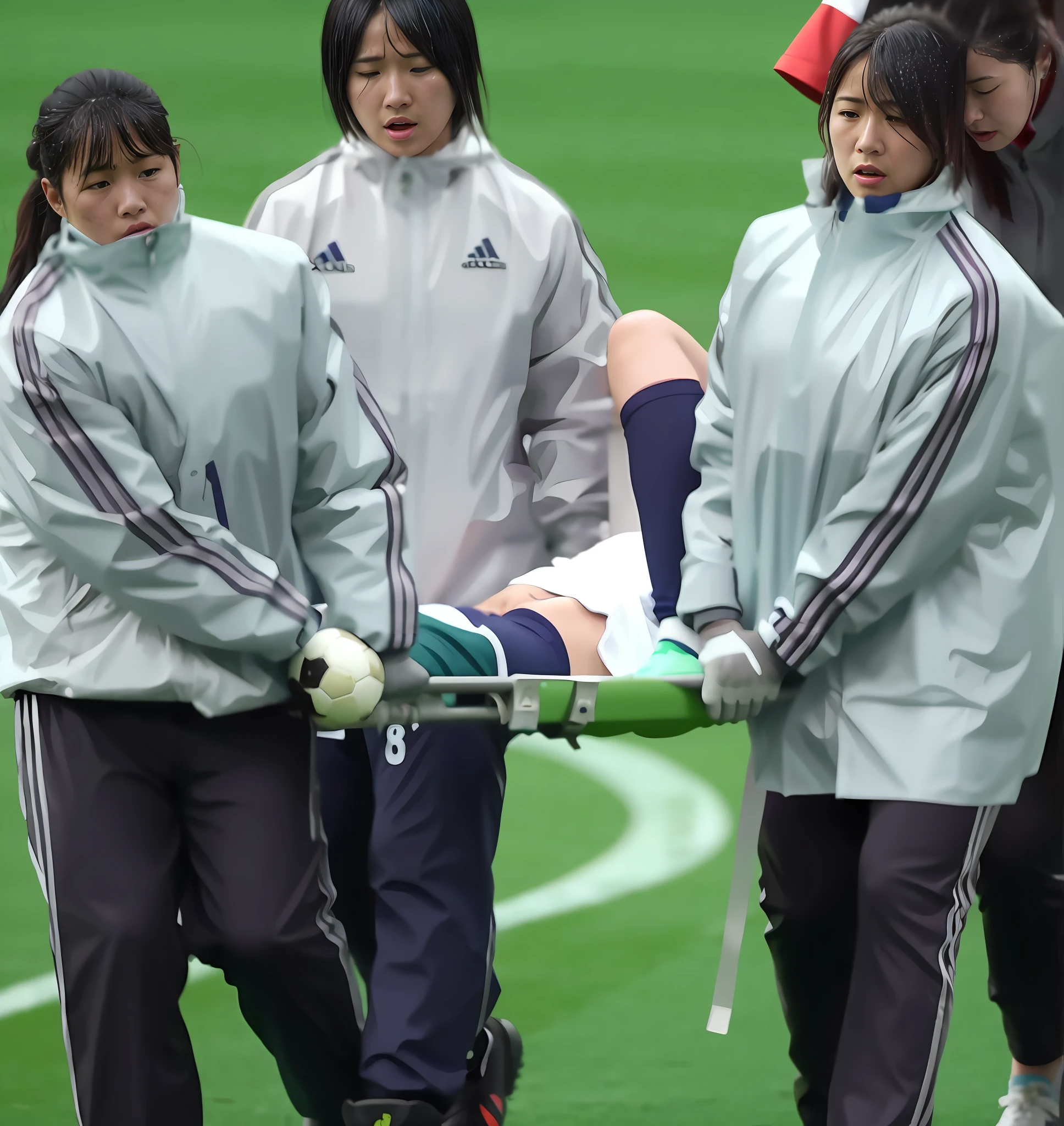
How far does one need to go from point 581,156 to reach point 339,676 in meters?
5.08

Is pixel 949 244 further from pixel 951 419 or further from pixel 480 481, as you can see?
pixel 480 481

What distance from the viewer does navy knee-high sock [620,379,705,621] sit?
2.38 metres

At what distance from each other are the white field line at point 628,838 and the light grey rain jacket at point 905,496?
1.82 meters

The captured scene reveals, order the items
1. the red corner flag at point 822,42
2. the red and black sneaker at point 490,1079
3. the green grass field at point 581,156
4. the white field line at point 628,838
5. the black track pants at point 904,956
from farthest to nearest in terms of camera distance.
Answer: the white field line at point 628,838
the green grass field at point 581,156
the red corner flag at point 822,42
the red and black sneaker at point 490,1079
the black track pants at point 904,956

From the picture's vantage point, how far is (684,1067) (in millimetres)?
3145

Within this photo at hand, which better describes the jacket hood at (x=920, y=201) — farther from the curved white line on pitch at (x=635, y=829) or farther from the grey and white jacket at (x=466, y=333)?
the curved white line on pitch at (x=635, y=829)

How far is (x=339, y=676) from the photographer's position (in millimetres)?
2059

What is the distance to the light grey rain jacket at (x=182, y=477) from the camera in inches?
79.2

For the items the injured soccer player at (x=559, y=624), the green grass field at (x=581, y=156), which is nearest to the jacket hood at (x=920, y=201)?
the injured soccer player at (x=559, y=624)

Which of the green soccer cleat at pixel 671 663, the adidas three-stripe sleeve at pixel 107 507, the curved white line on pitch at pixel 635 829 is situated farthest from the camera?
the curved white line on pitch at pixel 635 829

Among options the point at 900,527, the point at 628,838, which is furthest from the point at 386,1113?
the point at 628,838

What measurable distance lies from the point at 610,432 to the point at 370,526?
58cm

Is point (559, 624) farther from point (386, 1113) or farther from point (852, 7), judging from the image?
point (852, 7)

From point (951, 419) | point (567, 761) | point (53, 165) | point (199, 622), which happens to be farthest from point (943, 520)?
point (567, 761)
